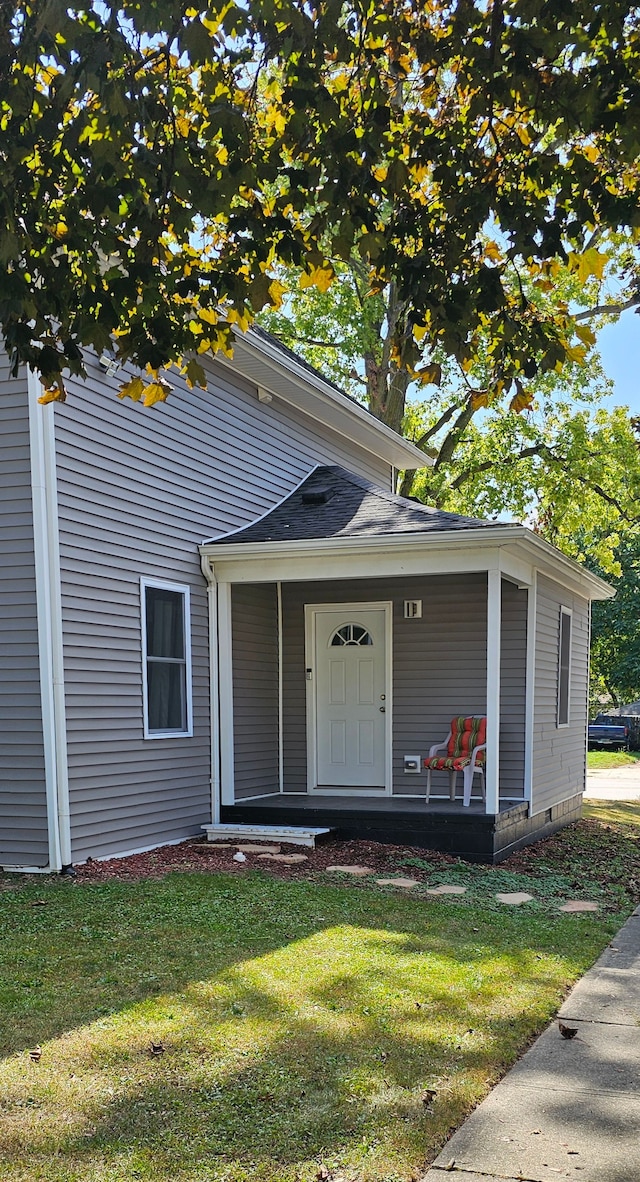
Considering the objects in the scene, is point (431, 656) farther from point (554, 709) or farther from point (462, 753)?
Answer: point (554, 709)

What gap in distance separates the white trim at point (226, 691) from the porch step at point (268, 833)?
17.7 inches

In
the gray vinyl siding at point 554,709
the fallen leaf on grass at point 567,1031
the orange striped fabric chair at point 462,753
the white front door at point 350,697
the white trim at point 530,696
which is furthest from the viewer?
the white front door at point 350,697

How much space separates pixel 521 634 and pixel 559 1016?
6.23 metres

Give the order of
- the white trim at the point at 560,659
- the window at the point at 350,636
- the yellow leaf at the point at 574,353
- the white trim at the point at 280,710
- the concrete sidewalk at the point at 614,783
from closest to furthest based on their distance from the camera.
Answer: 1. the yellow leaf at the point at 574,353
2. the window at the point at 350,636
3. the white trim at the point at 280,710
4. the white trim at the point at 560,659
5. the concrete sidewalk at the point at 614,783

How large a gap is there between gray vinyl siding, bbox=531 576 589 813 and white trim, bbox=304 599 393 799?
1572 mm

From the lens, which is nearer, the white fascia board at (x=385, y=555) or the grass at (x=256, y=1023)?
the grass at (x=256, y=1023)

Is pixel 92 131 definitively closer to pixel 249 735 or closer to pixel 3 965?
pixel 3 965

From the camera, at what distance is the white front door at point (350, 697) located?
440 inches

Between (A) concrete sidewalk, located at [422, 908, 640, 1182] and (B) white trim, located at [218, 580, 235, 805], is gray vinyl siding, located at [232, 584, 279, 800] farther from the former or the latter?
(A) concrete sidewalk, located at [422, 908, 640, 1182]

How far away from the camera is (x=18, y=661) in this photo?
25.5 ft

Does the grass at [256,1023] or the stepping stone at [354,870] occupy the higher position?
the grass at [256,1023]

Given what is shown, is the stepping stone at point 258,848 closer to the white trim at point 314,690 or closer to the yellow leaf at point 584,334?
the white trim at point 314,690

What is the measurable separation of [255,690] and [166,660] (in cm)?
186

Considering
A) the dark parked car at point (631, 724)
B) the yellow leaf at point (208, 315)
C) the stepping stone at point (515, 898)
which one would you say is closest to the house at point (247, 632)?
the stepping stone at point (515, 898)
